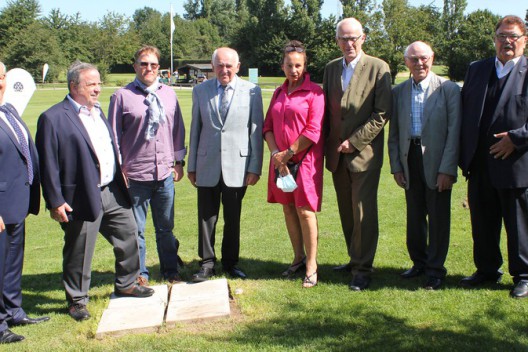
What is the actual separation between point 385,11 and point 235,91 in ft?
181

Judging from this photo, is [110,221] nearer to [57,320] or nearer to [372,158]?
[57,320]

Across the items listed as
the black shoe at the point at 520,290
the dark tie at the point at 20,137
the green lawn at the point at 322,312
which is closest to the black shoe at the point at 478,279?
the green lawn at the point at 322,312

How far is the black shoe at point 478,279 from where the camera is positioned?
5.26 meters

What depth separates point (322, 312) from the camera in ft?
15.5

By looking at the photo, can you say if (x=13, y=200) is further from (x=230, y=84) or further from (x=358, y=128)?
(x=358, y=128)

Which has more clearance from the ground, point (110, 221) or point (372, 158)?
point (372, 158)

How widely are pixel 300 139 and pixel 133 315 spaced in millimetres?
2198

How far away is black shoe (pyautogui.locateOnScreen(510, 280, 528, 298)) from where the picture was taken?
15.9 feet

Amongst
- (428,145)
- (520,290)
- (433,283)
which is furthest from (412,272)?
(428,145)

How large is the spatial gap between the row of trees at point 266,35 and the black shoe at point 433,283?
5042 cm

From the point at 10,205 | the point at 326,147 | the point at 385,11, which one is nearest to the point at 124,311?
the point at 10,205

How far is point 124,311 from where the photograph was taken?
4.88 meters

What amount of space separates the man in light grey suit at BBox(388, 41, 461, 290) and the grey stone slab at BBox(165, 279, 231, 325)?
6.43 ft

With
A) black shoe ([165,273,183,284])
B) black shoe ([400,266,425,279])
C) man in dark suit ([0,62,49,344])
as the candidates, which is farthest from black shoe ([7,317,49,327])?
black shoe ([400,266,425,279])
